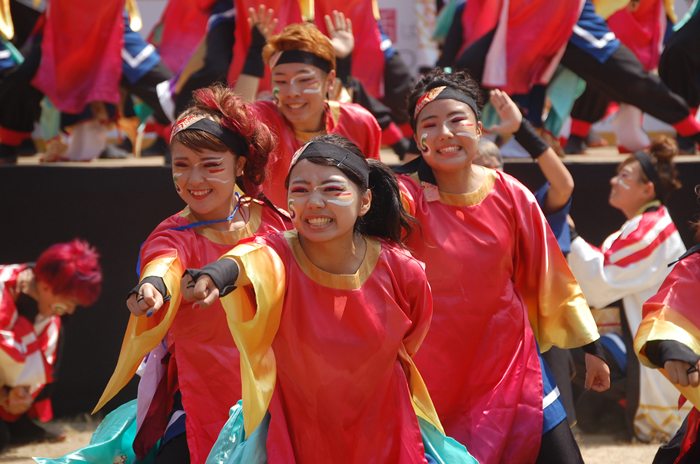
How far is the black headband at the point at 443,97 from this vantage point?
2496mm

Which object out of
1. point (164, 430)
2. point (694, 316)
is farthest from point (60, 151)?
point (694, 316)

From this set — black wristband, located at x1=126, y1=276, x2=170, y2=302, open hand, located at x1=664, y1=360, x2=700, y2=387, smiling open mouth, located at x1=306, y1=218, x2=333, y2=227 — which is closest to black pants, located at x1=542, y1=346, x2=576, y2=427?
open hand, located at x1=664, y1=360, x2=700, y2=387

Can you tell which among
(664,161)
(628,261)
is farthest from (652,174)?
(628,261)

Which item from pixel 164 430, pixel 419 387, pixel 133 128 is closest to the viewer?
pixel 419 387

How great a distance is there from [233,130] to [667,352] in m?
1.33

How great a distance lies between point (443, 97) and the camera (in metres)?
2.49

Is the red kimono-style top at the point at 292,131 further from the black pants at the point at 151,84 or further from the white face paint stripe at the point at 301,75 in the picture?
the black pants at the point at 151,84

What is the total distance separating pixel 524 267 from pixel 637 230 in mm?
1560

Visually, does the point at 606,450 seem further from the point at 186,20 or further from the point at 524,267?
the point at 186,20

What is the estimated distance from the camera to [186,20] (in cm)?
497

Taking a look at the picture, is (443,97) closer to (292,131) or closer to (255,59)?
(292,131)

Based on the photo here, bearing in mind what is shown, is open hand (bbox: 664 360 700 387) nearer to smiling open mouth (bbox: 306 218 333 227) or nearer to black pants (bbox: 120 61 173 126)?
smiling open mouth (bbox: 306 218 333 227)

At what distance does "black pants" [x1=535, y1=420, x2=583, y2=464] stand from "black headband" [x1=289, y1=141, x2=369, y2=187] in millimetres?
1029

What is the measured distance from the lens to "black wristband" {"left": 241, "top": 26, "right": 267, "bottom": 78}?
13.4 feet
